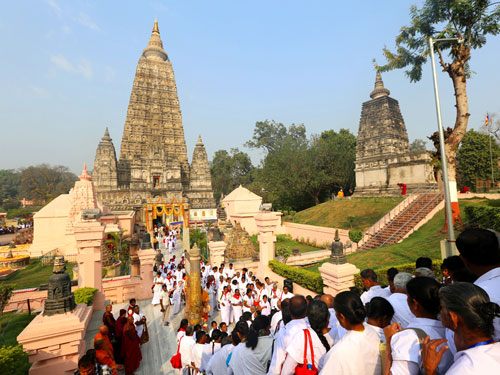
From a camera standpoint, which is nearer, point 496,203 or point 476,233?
point 476,233

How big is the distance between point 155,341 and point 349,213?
2129 centimetres

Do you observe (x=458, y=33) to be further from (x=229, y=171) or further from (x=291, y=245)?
(x=229, y=171)

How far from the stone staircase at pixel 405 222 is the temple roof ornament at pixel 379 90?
59.6ft

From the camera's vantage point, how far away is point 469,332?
159cm

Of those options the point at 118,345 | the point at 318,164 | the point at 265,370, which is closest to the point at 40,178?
the point at 318,164

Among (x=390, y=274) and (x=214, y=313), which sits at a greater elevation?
(x=390, y=274)

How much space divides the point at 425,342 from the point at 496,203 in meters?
16.9

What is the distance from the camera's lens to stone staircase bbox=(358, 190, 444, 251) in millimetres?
15688

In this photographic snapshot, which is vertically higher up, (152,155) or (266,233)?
(152,155)

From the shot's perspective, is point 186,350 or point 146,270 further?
point 146,270

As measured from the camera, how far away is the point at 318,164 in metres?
38.3

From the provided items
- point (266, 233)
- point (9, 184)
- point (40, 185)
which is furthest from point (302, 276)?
point (9, 184)

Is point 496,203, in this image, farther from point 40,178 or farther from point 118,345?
point 40,178

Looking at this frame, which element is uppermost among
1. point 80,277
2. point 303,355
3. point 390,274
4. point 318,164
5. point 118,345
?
point 318,164
